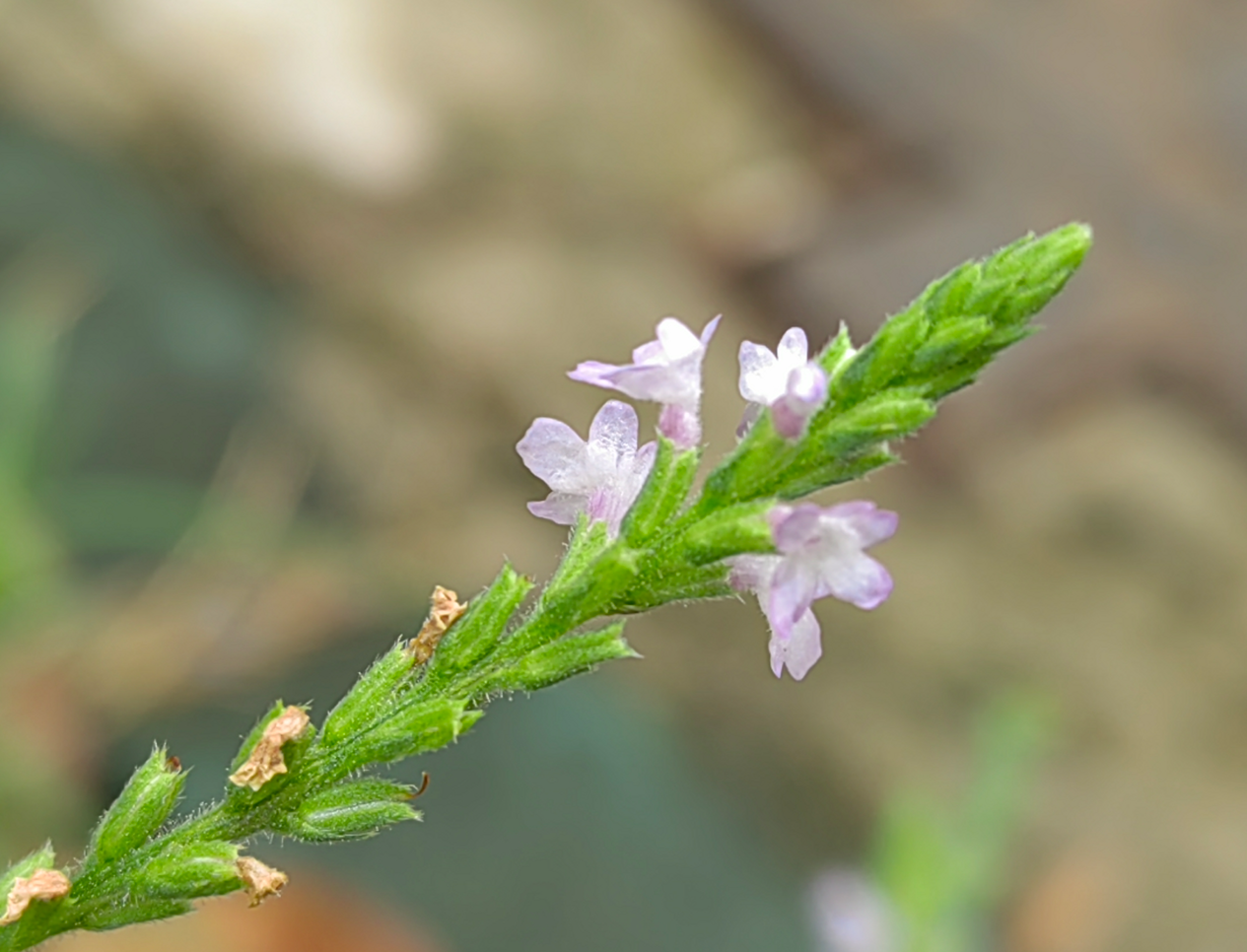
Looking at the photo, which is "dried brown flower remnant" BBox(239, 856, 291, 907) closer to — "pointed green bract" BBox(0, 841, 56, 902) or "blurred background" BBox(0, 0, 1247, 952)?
"pointed green bract" BBox(0, 841, 56, 902)

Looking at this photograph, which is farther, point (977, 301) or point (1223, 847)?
point (1223, 847)

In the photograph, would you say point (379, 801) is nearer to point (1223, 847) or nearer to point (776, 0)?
point (1223, 847)

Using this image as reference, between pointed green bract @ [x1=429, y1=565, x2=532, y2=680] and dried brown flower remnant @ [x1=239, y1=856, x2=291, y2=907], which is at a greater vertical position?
pointed green bract @ [x1=429, y1=565, x2=532, y2=680]

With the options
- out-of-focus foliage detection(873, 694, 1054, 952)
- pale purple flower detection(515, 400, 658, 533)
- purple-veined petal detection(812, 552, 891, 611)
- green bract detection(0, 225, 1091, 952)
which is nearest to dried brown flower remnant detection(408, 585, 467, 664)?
green bract detection(0, 225, 1091, 952)

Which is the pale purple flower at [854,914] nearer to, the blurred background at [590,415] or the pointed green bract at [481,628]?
the blurred background at [590,415]

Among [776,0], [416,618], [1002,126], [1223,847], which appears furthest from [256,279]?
[1223,847]

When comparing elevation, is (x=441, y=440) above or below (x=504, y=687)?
above

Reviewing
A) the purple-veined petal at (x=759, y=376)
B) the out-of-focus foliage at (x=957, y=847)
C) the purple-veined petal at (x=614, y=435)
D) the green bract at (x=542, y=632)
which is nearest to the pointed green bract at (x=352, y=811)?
the green bract at (x=542, y=632)

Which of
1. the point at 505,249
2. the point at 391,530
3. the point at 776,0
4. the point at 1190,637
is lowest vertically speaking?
the point at 1190,637
